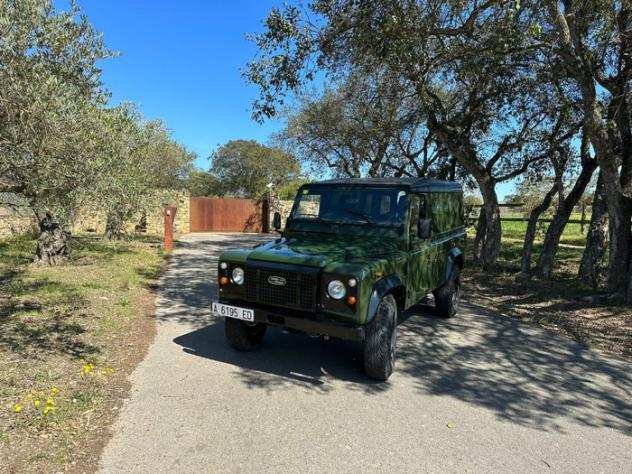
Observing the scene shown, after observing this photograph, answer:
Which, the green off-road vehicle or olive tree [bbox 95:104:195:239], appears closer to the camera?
the green off-road vehicle

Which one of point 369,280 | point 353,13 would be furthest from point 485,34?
point 369,280

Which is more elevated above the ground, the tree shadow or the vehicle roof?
the vehicle roof

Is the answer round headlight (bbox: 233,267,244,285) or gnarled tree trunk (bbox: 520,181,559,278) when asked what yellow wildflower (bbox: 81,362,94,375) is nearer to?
round headlight (bbox: 233,267,244,285)

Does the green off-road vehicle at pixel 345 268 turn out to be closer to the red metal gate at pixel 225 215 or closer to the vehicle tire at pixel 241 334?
the vehicle tire at pixel 241 334

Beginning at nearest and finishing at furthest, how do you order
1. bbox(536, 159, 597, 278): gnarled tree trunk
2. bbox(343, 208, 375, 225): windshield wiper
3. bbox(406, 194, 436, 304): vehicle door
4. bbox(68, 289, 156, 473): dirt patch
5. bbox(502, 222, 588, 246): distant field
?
bbox(68, 289, 156, 473): dirt patch → bbox(406, 194, 436, 304): vehicle door → bbox(343, 208, 375, 225): windshield wiper → bbox(536, 159, 597, 278): gnarled tree trunk → bbox(502, 222, 588, 246): distant field

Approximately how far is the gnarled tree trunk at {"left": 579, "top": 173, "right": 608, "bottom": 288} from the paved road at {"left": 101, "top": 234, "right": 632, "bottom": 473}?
4.65 m

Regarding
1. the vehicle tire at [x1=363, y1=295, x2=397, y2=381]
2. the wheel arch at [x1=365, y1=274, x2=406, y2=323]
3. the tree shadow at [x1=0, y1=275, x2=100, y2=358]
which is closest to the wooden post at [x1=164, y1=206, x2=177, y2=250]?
the tree shadow at [x1=0, y1=275, x2=100, y2=358]

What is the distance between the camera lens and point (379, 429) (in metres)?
3.72

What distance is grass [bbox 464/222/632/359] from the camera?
668cm

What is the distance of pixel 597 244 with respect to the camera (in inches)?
405

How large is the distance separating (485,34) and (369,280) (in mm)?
5896

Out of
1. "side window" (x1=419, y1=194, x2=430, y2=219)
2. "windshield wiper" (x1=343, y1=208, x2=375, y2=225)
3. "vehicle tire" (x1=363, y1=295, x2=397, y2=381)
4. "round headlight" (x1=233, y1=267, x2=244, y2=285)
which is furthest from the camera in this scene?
"side window" (x1=419, y1=194, x2=430, y2=219)

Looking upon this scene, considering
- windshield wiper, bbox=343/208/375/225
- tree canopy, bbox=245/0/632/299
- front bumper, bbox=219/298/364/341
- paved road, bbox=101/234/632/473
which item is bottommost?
paved road, bbox=101/234/632/473

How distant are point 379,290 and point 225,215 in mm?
24054
